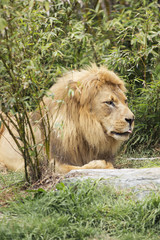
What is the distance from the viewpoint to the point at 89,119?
4453mm

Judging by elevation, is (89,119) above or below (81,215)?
above

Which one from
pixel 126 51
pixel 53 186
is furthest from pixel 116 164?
pixel 126 51

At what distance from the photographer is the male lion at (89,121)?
14.4 ft

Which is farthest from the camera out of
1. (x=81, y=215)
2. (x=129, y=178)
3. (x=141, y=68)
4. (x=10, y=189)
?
(x=141, y=68)

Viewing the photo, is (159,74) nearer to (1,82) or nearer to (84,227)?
(1,82)

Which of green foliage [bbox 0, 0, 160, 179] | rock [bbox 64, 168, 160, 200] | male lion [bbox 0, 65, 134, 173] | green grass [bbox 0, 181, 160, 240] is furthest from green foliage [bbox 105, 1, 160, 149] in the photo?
green grass [bbox 0, 181, 160, 240]

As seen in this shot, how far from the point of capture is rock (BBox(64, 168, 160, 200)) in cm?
334

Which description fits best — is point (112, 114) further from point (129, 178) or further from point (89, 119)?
point (129, 178)

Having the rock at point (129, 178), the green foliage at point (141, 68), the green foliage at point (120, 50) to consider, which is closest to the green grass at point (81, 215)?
the rock at point (129, 178)

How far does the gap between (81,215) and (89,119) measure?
1567 millimetres

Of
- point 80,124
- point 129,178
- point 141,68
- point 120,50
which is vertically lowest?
point 129,178

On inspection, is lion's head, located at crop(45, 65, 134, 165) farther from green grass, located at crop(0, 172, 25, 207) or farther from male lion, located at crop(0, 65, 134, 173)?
green grass, located at crop(0, 172, 25, 207)

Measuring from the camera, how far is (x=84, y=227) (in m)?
2.89

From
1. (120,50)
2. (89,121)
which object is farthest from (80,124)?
(120,50)
